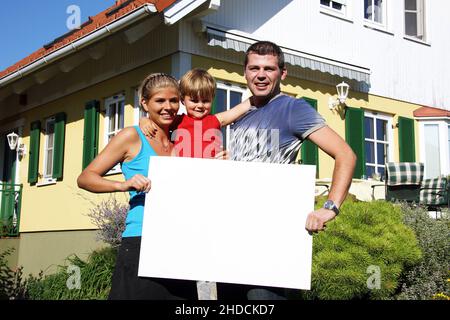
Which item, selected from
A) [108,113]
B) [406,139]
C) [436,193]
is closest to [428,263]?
[436,193]

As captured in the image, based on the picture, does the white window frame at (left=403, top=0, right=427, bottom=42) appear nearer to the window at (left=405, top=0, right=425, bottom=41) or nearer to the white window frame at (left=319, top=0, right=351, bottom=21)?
the window at (left=405, top=0, right=425, bottom=41)

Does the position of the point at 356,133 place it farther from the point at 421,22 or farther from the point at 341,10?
the point at 421,22

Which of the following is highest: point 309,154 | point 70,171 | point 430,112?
point 430,112

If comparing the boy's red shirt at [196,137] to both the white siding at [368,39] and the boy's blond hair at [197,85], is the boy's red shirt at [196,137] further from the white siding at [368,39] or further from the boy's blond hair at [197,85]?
the white siding at [368,39]

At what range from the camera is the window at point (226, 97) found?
9.31 m

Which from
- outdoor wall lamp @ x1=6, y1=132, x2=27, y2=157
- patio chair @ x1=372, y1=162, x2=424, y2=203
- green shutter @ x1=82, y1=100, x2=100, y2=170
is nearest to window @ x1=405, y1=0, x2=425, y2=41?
patio chair @ x1=372, y1=162, x2=424, y2=203

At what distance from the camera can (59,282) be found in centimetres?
820

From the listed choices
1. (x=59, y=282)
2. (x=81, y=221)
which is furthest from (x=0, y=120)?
(x=59, y=282)

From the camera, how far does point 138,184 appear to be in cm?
241

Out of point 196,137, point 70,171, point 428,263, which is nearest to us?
point 196,137

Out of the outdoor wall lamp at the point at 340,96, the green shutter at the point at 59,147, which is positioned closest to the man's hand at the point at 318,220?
the outdoor wall lamp at the point at 340,96

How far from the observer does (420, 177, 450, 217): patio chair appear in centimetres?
1050

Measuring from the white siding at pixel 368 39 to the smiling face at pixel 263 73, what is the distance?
666 centimetres

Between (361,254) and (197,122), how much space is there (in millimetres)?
3804
